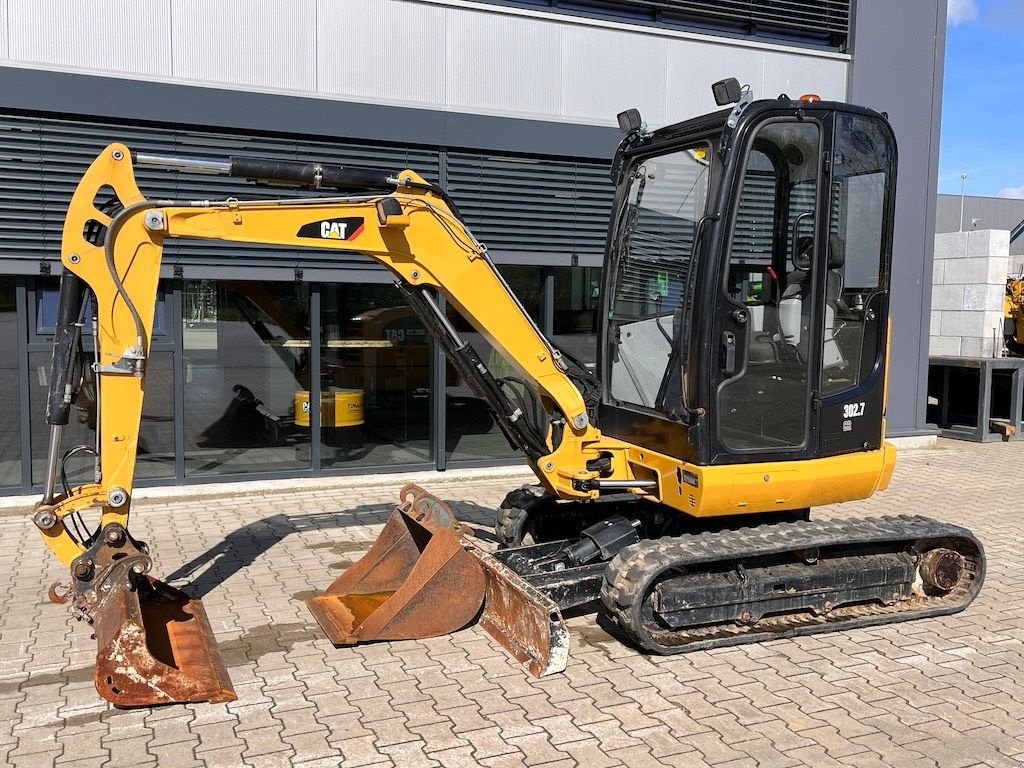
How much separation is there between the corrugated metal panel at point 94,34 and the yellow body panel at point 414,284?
3.91 meters

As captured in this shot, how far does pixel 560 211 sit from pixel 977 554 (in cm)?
568

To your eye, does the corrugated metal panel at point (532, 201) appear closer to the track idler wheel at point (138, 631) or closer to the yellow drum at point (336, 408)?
the yellow drum at point (336, 408)

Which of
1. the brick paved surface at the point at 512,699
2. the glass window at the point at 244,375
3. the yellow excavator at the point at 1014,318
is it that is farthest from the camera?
the yellow excavator at the point at 1014,318

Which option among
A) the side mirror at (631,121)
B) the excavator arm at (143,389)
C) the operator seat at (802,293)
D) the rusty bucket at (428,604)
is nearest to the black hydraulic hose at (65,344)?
the excavator arm at (143,389)

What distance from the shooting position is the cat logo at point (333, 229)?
5.17 metres

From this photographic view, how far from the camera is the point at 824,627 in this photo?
5.48m

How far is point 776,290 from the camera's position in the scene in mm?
5449

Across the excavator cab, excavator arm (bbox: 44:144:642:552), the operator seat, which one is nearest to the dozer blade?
excavator arm (bbox: 44:144:642:552)

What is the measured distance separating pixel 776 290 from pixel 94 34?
6503 millimetres

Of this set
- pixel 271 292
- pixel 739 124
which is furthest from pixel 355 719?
pixel 271 292

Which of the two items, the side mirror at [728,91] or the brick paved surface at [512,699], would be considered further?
the side mirror at [728,91]

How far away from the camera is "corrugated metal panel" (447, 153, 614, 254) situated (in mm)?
9742

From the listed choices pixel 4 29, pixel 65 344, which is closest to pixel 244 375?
pixel 4 29

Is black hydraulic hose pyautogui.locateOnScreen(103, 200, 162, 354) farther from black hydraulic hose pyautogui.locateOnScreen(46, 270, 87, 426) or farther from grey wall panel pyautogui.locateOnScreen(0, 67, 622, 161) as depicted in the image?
grey wall panel pyautogui.locateOnScreen(0, 67, 622, 161)
